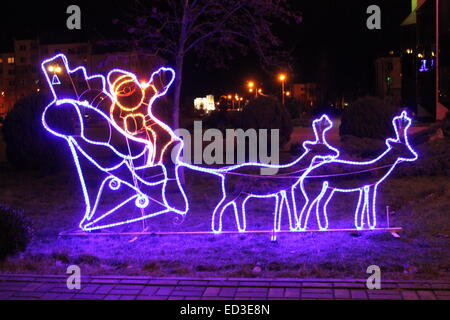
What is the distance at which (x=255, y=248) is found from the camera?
7.16m

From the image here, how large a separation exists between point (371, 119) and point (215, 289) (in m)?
14.2

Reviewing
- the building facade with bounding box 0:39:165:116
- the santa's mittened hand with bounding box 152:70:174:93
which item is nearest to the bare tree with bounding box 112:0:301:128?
the santa's mittened hand with bounding box 152:70:174:93

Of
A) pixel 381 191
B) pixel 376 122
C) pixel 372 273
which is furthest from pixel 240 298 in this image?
pixel 376 122

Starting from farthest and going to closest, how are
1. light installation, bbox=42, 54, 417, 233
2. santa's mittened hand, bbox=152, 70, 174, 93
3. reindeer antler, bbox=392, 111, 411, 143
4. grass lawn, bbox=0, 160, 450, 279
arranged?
santa's mittened hand, bbox=152, 70, 174, 93
light installation, bbox=42, 54, 417, 233
reindeer antler, bbox=392, 111, 411, 143
grass lawn, bbox=0, 160, 450, 279

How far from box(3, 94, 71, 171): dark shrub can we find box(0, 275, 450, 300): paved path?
10.1 metres

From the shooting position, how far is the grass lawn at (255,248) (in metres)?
6.13

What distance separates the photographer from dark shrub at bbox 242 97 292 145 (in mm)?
18609

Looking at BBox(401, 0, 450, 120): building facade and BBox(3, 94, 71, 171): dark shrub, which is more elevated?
BBox(401, 0, 450, 120): building facade

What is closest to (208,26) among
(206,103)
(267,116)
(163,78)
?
(163,78)

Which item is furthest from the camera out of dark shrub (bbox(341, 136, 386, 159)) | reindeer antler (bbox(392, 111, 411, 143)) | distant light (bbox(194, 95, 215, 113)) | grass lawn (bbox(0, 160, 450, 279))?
distant light (bbox(194, 95, 215, 113))

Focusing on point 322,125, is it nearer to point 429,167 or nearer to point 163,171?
point 163,171

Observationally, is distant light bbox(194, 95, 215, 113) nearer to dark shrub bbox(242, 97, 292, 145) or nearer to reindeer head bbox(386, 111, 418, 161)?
dark shrub bbox(242, 97, 292, 145)
